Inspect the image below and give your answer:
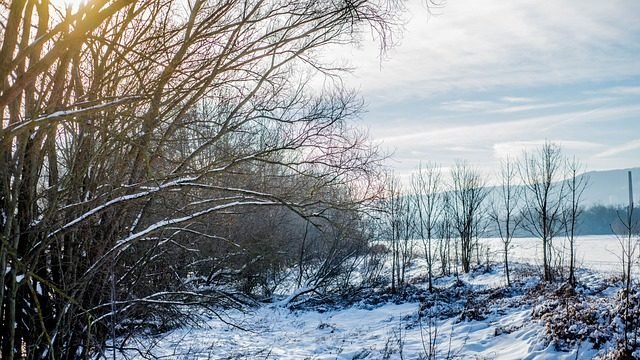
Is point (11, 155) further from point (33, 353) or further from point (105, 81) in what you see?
point (33, 353)

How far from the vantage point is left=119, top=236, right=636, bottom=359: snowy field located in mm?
8883

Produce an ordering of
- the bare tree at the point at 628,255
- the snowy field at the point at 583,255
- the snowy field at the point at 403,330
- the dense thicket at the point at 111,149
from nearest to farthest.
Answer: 1. the dense thicket at the point at 111,149
2. the bare tree at the point at 628,255
3. the snowy field at the point at 403,330
4. the snowy field at the point at 583,255

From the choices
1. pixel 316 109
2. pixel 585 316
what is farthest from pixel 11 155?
pixel 585 316

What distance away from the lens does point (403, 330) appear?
12.9 m

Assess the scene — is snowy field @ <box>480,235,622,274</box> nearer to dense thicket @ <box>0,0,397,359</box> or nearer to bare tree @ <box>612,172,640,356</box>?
bare tree @ <box>612,172,640,356</box>

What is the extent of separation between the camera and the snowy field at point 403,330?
8883 mm

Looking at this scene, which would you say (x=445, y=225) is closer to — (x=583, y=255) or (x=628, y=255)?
(x=583, y=255)

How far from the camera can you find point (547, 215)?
1928 centimetres

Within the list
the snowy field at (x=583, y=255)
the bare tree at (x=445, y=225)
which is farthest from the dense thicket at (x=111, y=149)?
the bare tree at (x=445, y=225)

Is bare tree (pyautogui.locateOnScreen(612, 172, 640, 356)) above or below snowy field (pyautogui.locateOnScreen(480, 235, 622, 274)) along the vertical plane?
above

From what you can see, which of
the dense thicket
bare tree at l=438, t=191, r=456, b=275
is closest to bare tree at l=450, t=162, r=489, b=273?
bare tree at l=438, t=191, r=456, b=275

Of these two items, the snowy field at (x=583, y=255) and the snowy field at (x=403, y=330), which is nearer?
the snowy field at (x=403, y=330)

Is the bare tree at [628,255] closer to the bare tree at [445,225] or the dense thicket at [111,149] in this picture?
the dense thicket at [111,149]

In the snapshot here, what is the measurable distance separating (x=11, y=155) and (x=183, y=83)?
1.96m
